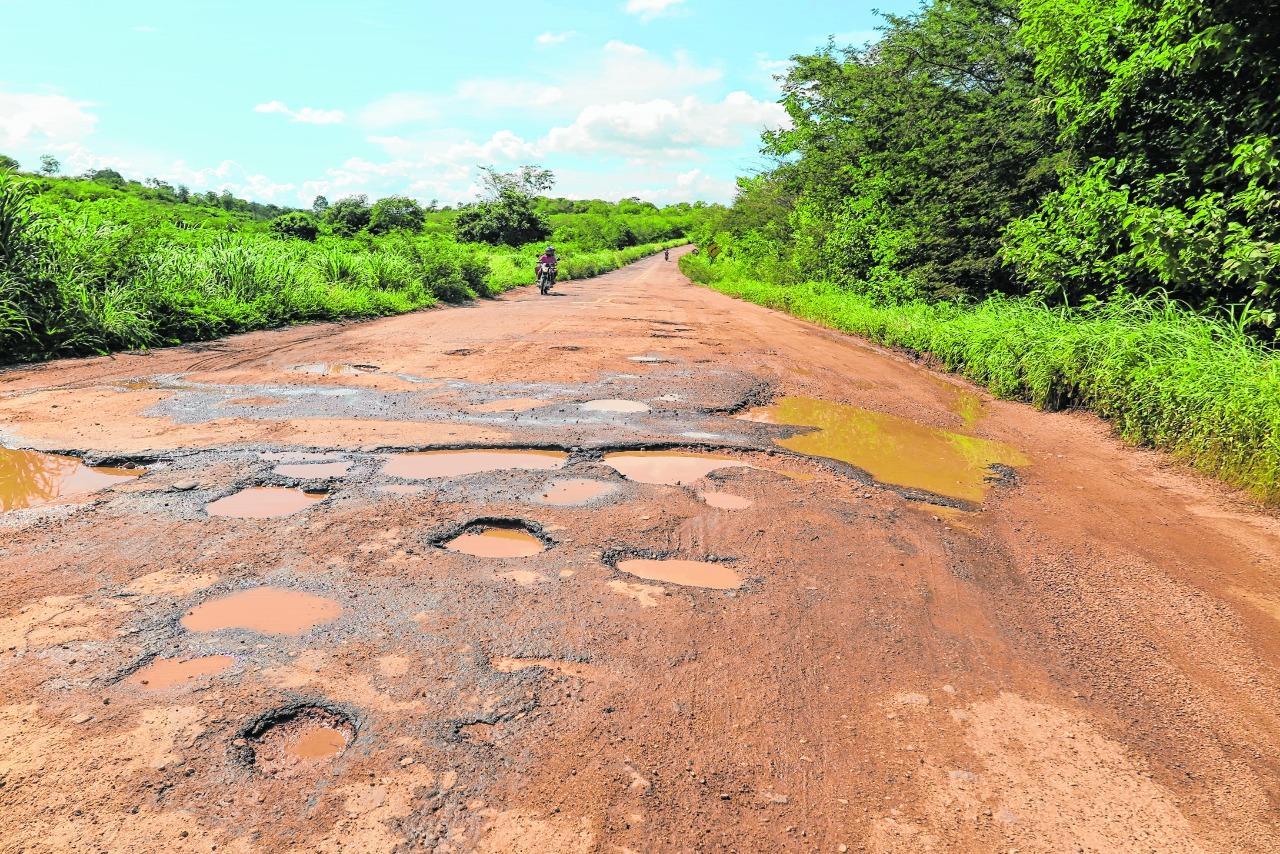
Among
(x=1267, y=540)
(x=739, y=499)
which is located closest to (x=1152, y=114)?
(x=1267, y=540)

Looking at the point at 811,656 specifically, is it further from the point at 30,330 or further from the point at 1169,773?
the point at 30,330

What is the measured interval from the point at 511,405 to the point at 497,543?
281 centimetres

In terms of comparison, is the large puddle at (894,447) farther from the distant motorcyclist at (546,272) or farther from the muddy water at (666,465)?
the distant motorcyclist at (546,272)

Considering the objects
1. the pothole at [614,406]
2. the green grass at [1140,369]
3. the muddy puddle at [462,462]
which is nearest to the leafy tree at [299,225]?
the green grass at [1140,369]

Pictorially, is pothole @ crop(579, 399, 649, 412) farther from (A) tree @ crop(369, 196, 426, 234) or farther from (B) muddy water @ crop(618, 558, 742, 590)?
(A) tree @ crop(369, 196, 426, 234)

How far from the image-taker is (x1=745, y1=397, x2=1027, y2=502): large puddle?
4.93 m

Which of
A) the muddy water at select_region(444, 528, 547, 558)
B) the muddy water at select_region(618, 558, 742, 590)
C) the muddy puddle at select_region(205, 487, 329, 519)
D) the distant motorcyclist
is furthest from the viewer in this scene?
the distant motorcyclist

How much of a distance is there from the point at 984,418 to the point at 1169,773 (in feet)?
16.8

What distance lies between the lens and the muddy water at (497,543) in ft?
11.2

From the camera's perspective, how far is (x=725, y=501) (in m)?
4.19

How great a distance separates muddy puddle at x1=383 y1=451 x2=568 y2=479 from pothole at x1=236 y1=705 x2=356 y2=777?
219 centimetres

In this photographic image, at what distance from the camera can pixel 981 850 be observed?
1.88 meters

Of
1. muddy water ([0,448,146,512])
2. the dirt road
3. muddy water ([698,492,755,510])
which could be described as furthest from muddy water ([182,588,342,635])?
muddy water ([698,492,755,510])

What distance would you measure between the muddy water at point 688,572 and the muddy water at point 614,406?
2.89 meters
